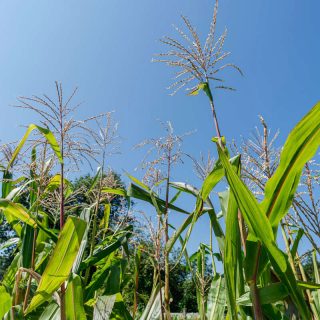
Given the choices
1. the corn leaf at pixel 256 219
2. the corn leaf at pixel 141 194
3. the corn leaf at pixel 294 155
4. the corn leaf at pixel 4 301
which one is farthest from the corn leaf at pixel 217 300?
the corn leaf at pixel 4 301

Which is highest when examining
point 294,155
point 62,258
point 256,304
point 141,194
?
point 141,194

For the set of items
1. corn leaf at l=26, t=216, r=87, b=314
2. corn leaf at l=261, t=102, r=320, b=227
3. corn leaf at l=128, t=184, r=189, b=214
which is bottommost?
corn leaf at l=26, t=216, r=87, b=314

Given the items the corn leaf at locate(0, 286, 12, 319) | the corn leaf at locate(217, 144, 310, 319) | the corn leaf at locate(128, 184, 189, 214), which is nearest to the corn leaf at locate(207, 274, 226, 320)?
the corn leaf at locate(128, 184, 189, 214)

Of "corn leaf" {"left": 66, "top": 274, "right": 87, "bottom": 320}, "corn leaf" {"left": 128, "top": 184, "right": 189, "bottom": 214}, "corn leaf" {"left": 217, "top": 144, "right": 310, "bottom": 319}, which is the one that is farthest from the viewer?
"corn leaf" {"left": 128, "top": 184, "right": 189, "bottom": 214}

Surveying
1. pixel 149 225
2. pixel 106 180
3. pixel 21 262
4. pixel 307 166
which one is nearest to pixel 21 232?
pixel 21 262

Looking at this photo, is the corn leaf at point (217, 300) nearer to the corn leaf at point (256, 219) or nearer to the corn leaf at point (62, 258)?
the corn leaf at point (256, 219)

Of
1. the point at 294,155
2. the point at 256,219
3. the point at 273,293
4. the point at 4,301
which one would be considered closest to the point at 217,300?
the point at 273,293

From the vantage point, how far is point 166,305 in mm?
1820

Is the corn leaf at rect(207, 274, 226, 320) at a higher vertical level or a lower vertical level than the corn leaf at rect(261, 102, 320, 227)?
lower

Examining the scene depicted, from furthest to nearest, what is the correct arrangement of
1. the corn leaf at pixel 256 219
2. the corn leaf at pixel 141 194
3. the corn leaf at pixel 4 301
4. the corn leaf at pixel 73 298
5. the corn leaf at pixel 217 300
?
the corn leaf at pixel 141 194, the corn leaf at pixel 217 300, the corn leaf at pixel 4 301, the corn leaf at pixel 73 298, the corn leaf at pixel 256 219

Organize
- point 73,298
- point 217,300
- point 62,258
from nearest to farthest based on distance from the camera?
point 62,258, point 73,298, point 217,300

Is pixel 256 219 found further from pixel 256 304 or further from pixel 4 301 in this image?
pixel 4 301

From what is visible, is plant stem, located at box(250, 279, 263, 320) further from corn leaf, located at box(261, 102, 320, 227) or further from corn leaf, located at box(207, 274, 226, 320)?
corn leaf, located at box(207, 274, 226, 320)

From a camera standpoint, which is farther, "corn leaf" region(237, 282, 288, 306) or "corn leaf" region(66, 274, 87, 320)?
"corn leaf" region(66, 274, 87, 320)
